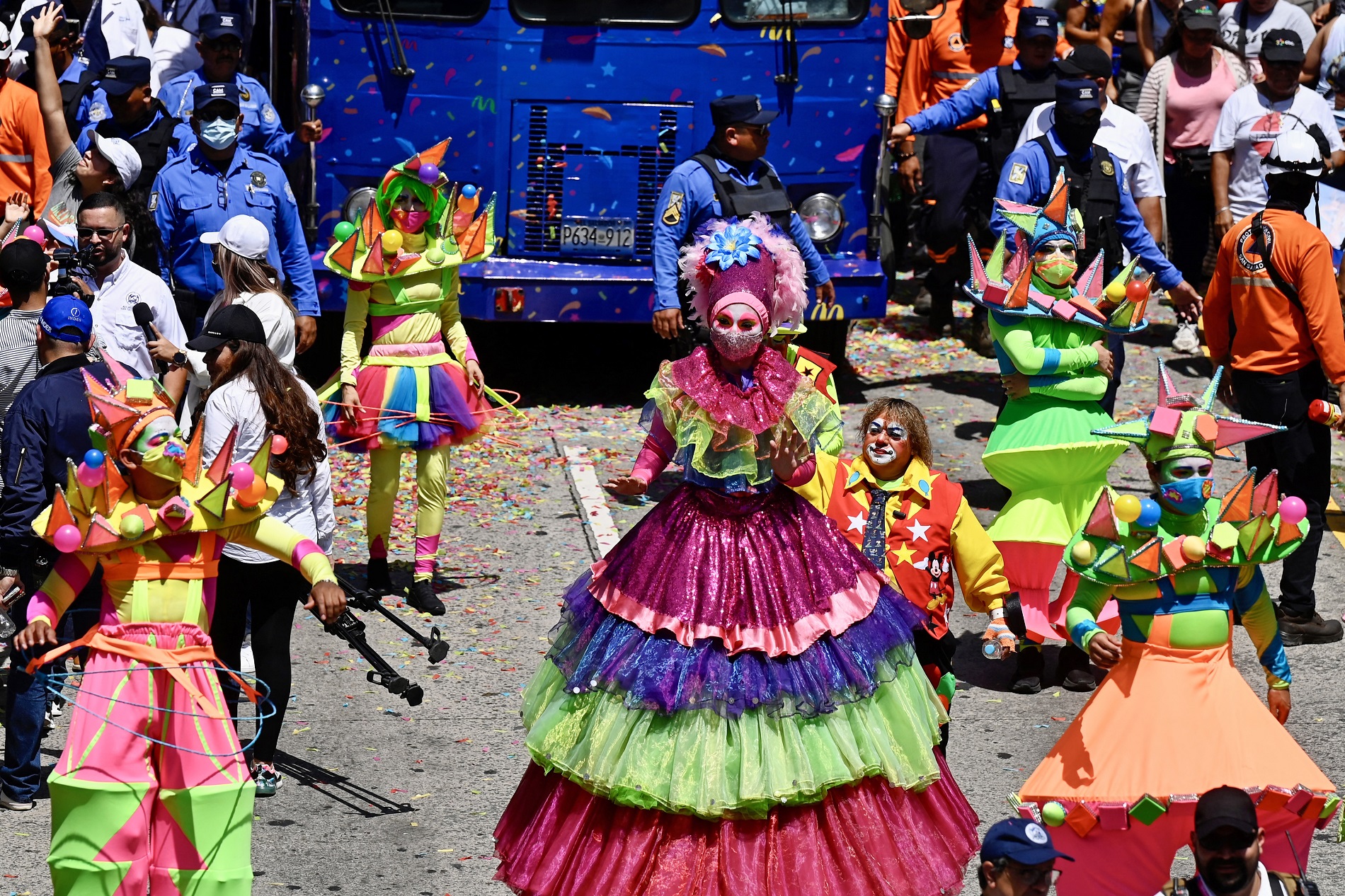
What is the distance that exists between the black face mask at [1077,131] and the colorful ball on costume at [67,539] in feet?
18.3

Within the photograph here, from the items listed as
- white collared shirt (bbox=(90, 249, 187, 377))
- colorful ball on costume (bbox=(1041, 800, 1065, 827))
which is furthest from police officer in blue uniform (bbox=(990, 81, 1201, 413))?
white collared shirt (bbox=(90, 249, 187, 377))

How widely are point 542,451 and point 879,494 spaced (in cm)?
448

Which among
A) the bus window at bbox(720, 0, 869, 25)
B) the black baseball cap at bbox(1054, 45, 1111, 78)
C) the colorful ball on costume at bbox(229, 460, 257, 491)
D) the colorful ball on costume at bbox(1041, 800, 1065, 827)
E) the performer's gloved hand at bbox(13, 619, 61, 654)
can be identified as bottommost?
the colorful ball on costume at bbox(1041, 800, 1065, 827)

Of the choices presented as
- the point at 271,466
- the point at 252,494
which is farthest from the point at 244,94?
Answer: the point at 252,494

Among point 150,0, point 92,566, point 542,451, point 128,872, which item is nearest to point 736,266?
Result: point 92,566

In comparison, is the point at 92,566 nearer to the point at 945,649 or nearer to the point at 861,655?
the point at 861,655

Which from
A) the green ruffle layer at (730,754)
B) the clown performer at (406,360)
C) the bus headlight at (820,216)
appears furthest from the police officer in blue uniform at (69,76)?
the green ruffle layer at (730,754)

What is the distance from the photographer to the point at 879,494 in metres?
6.62

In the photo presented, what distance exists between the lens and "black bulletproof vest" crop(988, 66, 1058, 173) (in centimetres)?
1080

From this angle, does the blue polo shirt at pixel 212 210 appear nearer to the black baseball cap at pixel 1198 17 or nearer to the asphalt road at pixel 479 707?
the asphalt road at pixel 479 707

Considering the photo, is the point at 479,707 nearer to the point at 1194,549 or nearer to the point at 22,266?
the point at 22,266

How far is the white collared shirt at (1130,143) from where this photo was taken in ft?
34.5

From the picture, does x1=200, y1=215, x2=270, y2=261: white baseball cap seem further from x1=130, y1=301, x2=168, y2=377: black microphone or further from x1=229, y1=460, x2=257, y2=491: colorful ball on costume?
x1=229, y1=460, x2=257, y2=491: colorful ball on costume

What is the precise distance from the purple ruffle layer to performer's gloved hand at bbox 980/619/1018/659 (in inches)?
35.7
